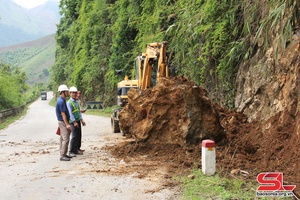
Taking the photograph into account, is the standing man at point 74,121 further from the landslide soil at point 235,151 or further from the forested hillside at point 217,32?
the forested hillside at point 217,32

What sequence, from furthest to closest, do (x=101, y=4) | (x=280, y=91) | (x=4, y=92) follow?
1. (x=101, y=4)
2. (x=4, y=92)
3. (x=280, y=91)

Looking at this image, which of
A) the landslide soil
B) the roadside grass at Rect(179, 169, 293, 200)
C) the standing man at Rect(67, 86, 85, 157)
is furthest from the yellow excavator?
the roadside grass at Rect(179, 169, 293, 200)

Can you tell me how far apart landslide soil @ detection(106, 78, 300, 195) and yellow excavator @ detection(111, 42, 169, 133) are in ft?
8.24

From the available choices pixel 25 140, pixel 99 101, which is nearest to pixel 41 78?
pixel 99 101

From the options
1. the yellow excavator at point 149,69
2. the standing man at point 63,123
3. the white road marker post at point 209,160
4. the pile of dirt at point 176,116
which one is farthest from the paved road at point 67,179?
the yellow excavator at point 149,69

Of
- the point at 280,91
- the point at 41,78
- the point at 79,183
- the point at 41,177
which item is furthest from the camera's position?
the point at 41,78

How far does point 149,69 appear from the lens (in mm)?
13844

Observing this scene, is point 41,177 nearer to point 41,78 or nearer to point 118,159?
point 118,159

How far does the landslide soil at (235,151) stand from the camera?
7031 millimetres

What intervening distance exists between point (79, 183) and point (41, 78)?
17805cm

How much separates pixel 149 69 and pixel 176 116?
14.7 ft

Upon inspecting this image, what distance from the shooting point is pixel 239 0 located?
40.0ft

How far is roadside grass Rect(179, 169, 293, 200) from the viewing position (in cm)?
580
